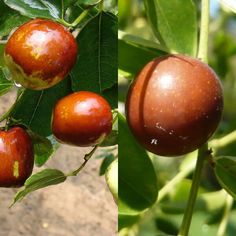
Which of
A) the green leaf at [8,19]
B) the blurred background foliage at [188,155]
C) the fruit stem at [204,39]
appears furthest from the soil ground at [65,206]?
the fruit stem at [204,39]

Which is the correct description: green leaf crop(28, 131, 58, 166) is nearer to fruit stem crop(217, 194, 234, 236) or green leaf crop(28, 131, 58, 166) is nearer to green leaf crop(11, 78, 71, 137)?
green leaf crop(11, 78, 71, 137)

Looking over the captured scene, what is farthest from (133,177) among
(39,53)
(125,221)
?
(39,53)

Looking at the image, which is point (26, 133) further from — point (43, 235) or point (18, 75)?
point (43, 235)

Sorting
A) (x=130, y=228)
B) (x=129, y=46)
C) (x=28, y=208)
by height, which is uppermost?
(x=129, y=46)

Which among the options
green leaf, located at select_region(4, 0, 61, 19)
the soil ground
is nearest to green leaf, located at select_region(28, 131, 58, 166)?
green leaf, located at select_region(4, 0, 61, 19)

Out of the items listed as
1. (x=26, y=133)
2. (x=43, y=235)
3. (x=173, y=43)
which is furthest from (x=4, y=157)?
(x=43, y=235)

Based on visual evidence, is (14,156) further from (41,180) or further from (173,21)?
(173,21)
